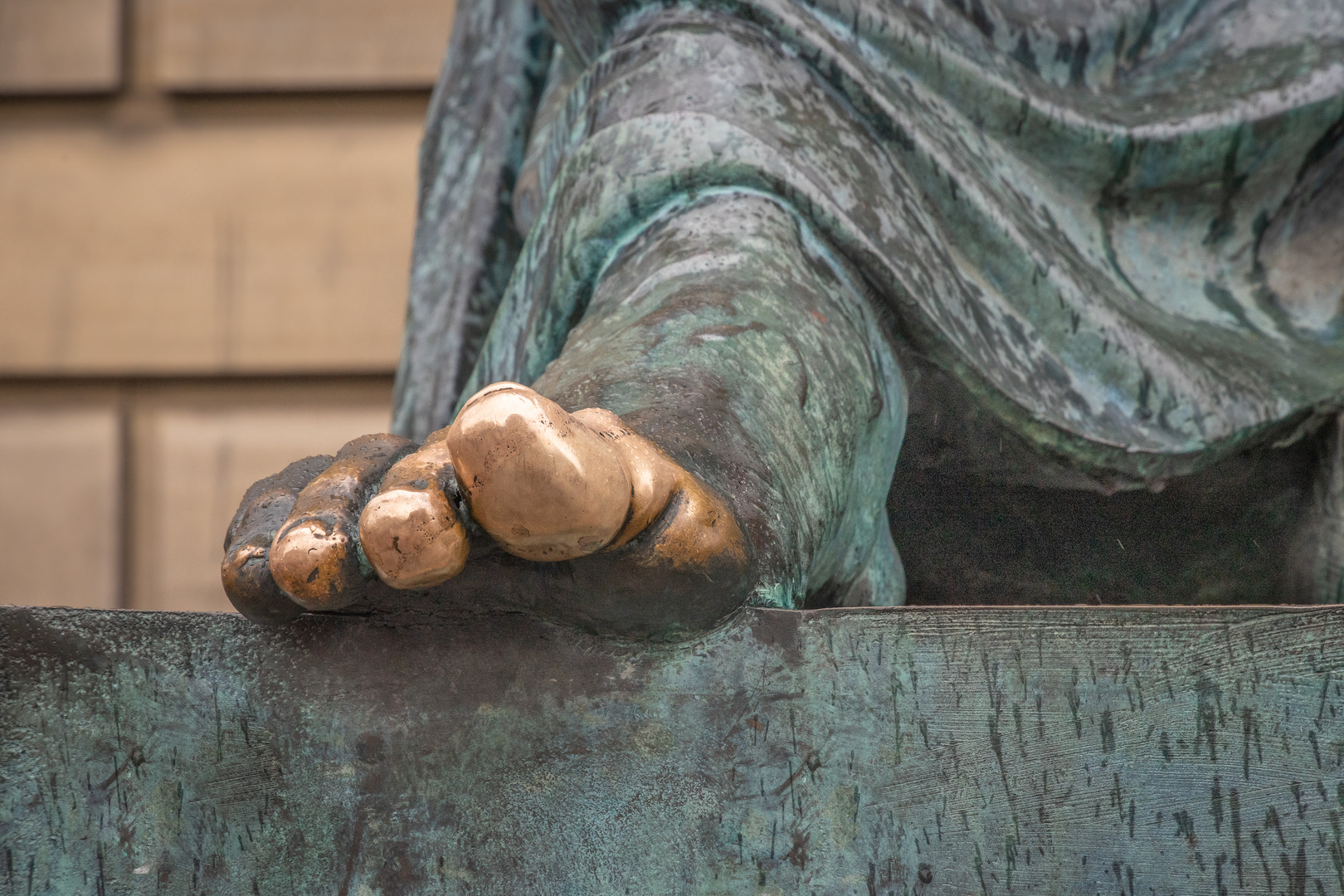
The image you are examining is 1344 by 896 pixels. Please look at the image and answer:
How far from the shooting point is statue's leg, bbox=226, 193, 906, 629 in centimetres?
48

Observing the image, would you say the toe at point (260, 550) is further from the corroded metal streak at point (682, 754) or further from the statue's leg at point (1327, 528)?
the statue's leg at point (1327, 528)

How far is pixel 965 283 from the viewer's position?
0.93 meters

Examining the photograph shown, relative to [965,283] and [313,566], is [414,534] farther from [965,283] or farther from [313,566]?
[965,283]

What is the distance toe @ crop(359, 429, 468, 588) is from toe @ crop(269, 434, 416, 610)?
0.01 metres

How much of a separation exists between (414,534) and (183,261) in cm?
232

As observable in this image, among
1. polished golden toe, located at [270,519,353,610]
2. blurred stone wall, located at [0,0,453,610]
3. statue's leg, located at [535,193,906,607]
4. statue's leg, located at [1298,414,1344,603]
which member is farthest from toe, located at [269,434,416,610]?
blurred stone wall, located at [0,0,453,610]

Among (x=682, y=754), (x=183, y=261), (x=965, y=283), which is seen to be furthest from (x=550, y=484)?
(x=183, y=261)

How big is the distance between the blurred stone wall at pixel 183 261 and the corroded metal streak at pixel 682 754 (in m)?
2.07

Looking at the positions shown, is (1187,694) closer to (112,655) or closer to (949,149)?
(112,655)

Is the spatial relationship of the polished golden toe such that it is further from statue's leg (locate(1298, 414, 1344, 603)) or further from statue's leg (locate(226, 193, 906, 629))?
statue's leg (locate(1298, 414, 1344, 603))

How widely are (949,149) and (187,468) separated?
1.93m

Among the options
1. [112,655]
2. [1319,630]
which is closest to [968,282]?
[1319,630]

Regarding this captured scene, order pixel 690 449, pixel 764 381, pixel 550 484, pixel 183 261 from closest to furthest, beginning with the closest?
pixel 550 484 < pixel 690 449 < pixel 764 381 < pixel 183 261

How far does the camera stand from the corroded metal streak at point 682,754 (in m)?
0.49
